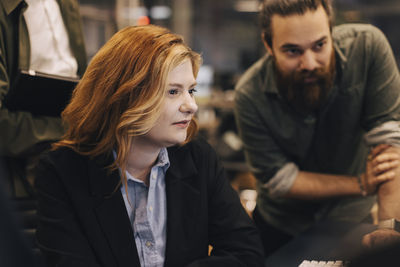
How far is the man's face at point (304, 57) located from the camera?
5.83ft

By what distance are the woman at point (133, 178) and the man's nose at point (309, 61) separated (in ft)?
1.84

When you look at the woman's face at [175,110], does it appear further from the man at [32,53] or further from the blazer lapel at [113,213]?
the man at [32,53]

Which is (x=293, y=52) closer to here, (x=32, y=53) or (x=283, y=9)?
(x=283, y=9)

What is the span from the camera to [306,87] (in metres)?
1.91

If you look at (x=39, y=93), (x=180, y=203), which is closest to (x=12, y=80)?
(x=39, y=93)

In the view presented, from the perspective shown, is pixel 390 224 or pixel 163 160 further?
pixel 390 224

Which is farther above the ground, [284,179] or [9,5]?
[9,5]

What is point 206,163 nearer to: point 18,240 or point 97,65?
point 97,65

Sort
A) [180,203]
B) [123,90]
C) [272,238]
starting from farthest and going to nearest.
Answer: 1. [272,238]
2. [180,203]
3. [123,90]

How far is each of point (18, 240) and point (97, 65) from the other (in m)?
0.98

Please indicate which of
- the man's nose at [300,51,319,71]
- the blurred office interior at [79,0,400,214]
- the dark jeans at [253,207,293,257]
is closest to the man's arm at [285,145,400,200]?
the dark jeans at [253,207,293,257]

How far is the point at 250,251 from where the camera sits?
1.42 metres

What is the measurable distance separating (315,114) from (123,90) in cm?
105

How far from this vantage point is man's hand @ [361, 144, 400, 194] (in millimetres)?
1779
